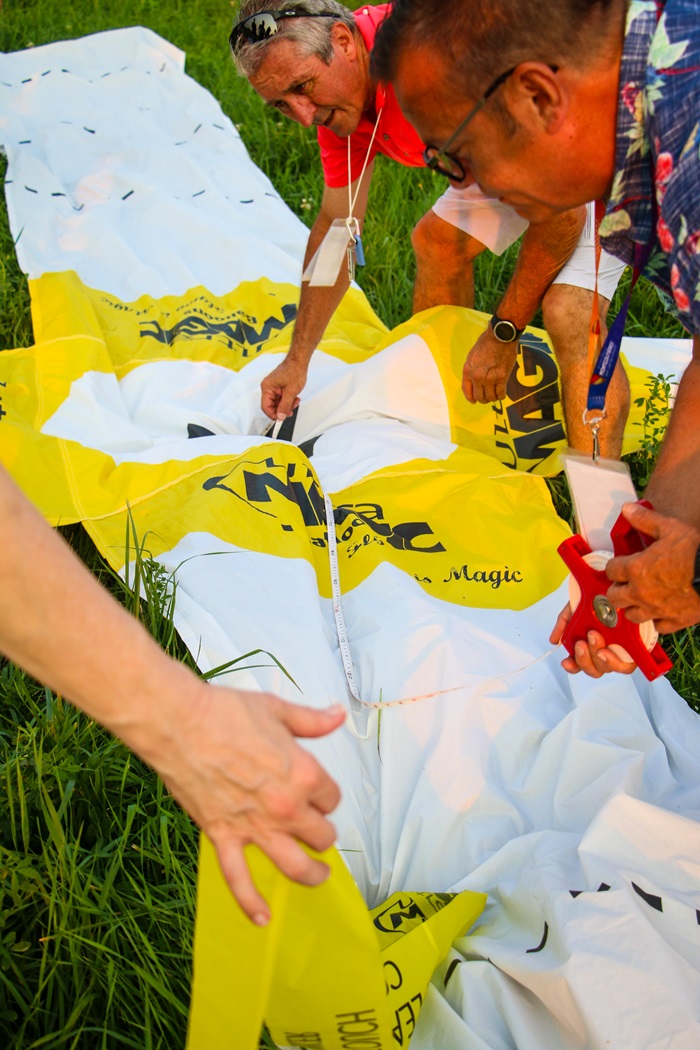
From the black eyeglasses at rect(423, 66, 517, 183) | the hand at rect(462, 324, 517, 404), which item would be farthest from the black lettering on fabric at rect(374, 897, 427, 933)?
the hand at rect(462, 324, 517, 404)

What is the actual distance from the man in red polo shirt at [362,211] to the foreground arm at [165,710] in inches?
70.1

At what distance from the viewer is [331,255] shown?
107 inches

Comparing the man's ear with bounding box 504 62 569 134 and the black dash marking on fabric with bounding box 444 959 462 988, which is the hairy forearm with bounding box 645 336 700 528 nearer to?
the man's ear with bounding box 504 62 569 134

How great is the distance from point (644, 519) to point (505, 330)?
4.17 feet

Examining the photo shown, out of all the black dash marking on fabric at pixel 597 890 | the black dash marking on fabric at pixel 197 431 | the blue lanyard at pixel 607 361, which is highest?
the blue lanyard at pixel 607 361

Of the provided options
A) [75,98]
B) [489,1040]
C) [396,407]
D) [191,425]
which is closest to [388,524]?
[396,407]

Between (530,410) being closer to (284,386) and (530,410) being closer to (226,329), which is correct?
(284,386)

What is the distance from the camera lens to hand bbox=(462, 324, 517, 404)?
2.74m

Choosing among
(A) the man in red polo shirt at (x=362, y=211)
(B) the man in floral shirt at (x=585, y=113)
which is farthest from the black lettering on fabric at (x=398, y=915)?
(A) the man in red polo shirt at (x=362, y=211)

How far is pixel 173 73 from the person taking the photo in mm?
4910

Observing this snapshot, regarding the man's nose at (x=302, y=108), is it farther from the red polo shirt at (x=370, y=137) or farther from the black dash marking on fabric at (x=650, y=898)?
the black dash marking on fabric at (x=650, y=898)

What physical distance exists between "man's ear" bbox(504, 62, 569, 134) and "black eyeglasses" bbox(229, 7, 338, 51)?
1.39 m

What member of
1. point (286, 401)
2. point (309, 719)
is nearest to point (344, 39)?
point (286, 401)

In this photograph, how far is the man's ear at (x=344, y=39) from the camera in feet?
8.27
